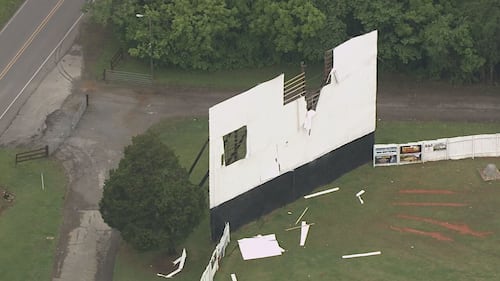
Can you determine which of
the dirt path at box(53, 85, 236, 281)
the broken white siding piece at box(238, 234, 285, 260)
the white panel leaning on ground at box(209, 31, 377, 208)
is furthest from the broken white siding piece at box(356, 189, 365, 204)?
the dirt path at box(53, 85, 236, 281)

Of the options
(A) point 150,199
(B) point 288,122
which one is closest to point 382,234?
(B) point 288,122

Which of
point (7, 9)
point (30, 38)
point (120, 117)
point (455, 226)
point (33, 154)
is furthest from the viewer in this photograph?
point (7, 9)

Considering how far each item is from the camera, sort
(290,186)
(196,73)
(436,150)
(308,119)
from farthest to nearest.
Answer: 1. (196,73)
2. (436,150)
3. (290,186)
4. (308,119)

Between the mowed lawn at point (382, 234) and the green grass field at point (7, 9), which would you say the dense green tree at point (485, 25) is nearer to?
the mowed lawn at point (382, 234)

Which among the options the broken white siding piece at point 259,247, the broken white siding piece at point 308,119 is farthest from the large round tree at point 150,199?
the broken white siding piece at point 308,119

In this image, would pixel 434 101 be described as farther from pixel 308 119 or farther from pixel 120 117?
pixel 120 117

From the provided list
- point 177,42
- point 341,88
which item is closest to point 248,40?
point 177,42
